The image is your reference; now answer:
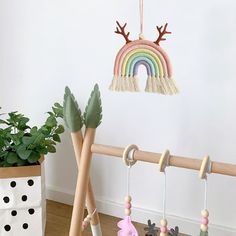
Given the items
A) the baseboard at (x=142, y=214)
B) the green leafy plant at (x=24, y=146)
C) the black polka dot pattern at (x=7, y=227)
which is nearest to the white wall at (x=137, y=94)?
the baseboard at (x=142, y=214)

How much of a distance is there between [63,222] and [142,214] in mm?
291

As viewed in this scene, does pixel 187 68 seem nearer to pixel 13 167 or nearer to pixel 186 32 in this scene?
pixel 186 32

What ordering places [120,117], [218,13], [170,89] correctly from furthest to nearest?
[120,117], [218,13], [170,89]

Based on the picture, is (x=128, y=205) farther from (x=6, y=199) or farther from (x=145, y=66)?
(x=6, y=199)

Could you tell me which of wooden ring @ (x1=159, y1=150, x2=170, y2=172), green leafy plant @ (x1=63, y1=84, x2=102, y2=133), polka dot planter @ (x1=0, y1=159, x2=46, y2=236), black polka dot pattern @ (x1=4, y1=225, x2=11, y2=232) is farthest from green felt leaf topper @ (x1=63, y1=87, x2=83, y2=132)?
black polka dot pattern @ (x1=4, y1=225, x2=11, y2=232)

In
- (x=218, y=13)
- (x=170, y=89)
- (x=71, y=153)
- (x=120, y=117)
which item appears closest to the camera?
(x=170, y=89)

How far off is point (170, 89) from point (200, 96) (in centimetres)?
28

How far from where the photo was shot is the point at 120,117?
58.5 inches

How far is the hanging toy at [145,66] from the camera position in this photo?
1.05m

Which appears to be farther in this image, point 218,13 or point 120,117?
point 120,117

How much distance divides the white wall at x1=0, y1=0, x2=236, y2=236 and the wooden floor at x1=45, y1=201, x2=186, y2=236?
0.04m

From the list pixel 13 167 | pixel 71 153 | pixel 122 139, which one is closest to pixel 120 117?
pixel 122 139

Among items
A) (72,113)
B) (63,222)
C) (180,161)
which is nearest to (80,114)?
(72,113)

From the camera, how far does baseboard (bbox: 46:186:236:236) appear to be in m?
1.34
